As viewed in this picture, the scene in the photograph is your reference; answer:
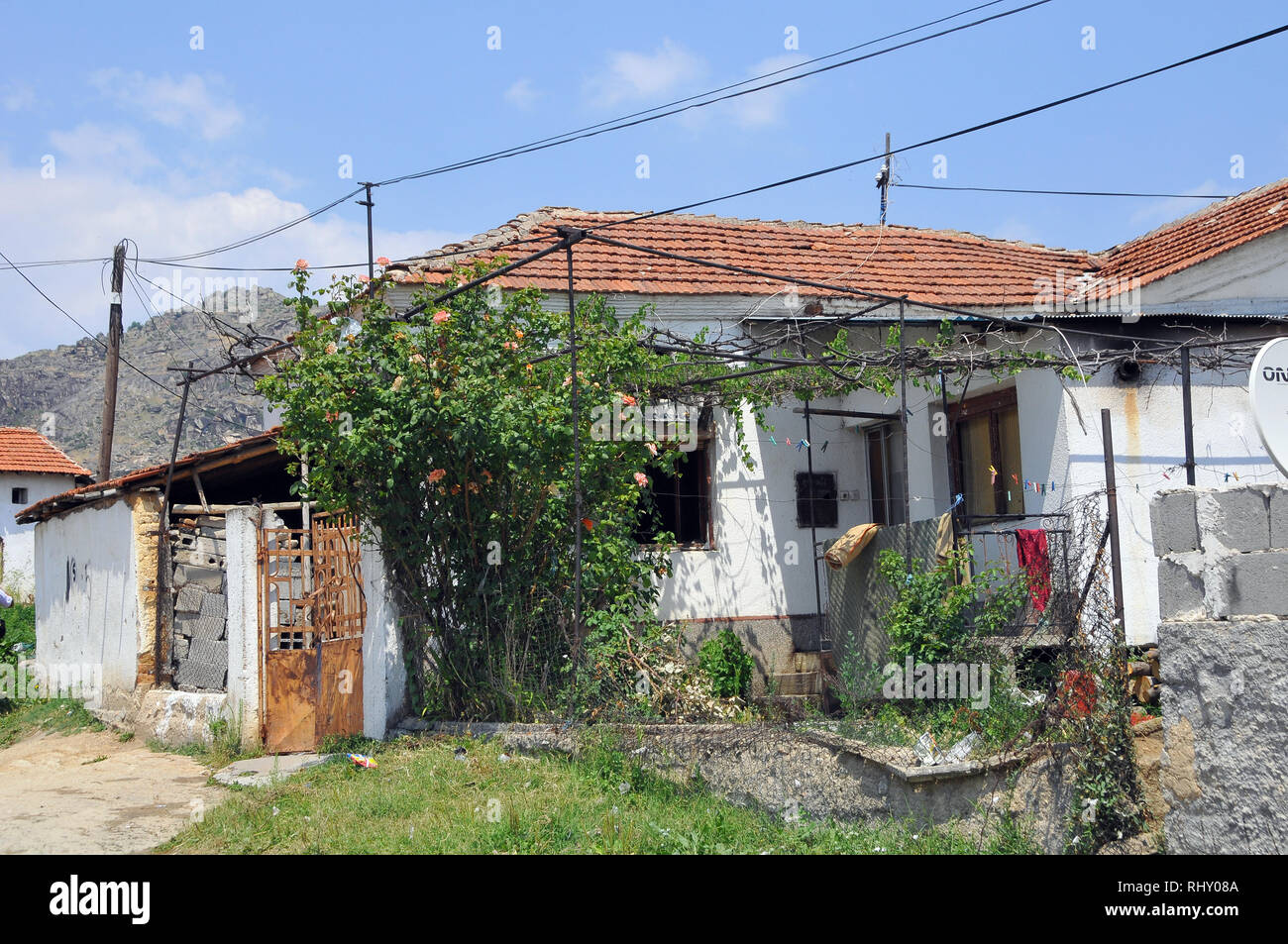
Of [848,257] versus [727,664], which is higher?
[848,257]

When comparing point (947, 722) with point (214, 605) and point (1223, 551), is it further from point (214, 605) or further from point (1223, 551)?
point (214, 605)

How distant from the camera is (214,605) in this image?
11.2 m

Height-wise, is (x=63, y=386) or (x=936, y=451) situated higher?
(x=63, y=386)

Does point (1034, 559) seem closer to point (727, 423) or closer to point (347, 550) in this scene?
point (727, 423)

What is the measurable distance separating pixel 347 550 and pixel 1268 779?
727cm

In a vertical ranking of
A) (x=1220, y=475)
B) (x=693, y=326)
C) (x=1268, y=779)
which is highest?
(x=693, y=326)

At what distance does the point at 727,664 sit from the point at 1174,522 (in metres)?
5.41

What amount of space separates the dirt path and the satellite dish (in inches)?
266

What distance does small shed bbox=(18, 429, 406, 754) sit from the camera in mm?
9234

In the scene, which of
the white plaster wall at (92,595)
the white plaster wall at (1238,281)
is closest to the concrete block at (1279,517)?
the white plaster wall at (1238,281)

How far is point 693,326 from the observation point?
11258 mm

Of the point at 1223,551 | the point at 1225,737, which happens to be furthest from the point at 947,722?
the point at 1223,551

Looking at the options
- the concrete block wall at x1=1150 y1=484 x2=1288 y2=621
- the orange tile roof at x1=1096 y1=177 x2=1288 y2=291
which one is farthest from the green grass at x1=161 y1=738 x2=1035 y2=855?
the orange tile roof at x1=1096 y1=177 x2=1288 y2=291
